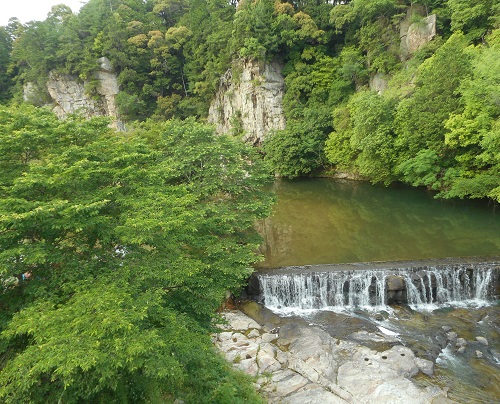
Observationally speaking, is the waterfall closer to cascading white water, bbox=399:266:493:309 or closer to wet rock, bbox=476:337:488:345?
cascading white water, bbox=399:266:493:309

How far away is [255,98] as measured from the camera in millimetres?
35281

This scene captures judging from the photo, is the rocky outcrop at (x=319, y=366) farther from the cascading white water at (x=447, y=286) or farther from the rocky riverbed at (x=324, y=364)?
the cascading white water at (x=447, y=286)

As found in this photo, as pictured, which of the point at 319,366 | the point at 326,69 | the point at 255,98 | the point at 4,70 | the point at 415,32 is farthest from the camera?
the point at 4,70

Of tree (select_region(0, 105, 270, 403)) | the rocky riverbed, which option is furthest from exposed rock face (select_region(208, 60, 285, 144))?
tree (select_region(0, 105, 270, 403))

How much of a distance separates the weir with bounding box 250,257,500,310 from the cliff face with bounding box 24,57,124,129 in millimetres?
35245

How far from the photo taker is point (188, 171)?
13234 mm

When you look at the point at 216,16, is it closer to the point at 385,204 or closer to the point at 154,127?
the point at 154,127

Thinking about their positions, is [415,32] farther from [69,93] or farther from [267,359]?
[69,93]

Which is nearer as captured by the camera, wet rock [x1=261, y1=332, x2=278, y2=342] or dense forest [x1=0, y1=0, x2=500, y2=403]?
dense forest [x1=0, y1=0, x2=500, y2=403]

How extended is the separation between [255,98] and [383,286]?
27.4 m

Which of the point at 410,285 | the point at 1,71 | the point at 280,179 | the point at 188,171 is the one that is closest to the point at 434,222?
the point at 410,285

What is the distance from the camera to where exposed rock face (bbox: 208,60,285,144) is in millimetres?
34594

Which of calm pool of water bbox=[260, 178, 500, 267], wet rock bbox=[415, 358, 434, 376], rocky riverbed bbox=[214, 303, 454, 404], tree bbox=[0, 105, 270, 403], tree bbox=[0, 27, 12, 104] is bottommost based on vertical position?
wet rock bbox=[415, 358, 434, 376]

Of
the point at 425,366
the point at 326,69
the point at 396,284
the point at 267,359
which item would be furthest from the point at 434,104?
the point at 267,359
